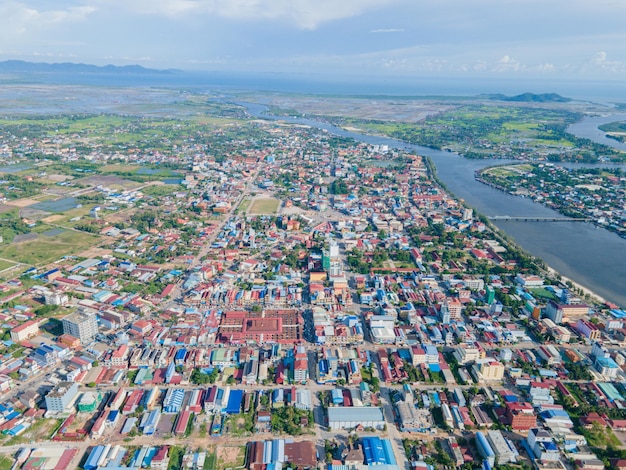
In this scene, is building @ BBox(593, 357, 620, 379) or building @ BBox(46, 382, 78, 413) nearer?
building @ BBox(46, 382, 78, 413)

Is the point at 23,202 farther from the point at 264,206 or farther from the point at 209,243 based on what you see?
the point at 264,206

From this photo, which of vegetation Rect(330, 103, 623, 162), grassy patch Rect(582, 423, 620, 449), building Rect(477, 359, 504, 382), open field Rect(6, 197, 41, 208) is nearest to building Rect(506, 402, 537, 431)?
grassy patch Rect(582, 423, 620, 449)

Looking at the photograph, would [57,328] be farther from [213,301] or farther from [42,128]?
[42,128]

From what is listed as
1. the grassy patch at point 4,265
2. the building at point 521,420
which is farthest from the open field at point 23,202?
the building at point 521,420

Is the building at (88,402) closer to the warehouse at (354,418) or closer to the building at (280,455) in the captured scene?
the building at (280,455)

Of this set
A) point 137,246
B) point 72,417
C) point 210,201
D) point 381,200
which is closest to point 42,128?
point 210,201

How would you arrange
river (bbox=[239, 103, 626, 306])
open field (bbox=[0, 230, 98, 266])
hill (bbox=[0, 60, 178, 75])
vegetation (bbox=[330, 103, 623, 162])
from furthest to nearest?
1. hill (bbox=[0, 60, 178, 75])
2. vegetation (bbox=[330, 103, 623, 162])
3. open field (bbox=[0, 230, 98, 266])
4. river (bbox=[239, 103, 626, 306])

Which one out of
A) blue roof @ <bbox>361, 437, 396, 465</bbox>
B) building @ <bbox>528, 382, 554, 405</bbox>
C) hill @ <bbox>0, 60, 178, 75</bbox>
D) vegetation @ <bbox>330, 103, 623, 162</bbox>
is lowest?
blue roof @ <bbox>361, 437, 396, 465</bbox>

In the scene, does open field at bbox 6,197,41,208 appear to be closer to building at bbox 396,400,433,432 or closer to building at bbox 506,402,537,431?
building at bbox 396,400,433,432

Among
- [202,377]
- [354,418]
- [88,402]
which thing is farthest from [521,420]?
[88,402]
